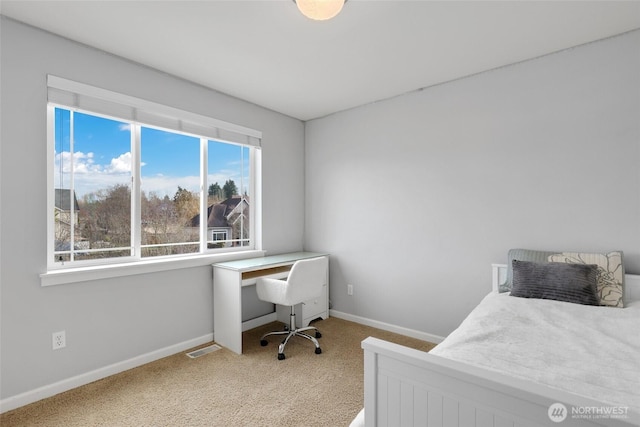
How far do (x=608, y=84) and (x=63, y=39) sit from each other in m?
3.83

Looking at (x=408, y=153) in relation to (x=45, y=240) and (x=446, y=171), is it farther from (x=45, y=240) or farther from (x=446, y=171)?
(x=45, y=240)

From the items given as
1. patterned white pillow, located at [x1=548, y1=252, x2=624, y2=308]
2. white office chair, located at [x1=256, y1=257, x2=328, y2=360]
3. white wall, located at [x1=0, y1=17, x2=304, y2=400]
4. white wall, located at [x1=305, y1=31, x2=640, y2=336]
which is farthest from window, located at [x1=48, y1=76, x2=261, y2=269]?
patterned white pillow, located at [x1=548, y1=252, x2=624, y2=308]

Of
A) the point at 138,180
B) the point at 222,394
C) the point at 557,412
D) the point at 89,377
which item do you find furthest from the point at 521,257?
the point at 89,377

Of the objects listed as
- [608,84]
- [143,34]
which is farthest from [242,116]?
[608,84]

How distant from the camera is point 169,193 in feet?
9.48

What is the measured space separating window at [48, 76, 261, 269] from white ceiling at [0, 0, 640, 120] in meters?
0.44

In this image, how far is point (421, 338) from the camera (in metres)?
3.05

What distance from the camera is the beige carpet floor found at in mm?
1854

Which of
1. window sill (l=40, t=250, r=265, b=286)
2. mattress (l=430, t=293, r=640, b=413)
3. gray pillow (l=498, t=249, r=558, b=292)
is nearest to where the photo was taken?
mattress (l=430, t=293, r=640, b=413)

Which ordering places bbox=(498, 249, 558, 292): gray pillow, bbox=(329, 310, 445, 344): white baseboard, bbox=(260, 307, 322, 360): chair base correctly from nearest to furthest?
bbox=(498, 249, 558, 292): gray pillow, bbox=(260, 307, 322, 360): chair base, bbox=(329, 310, 445, 344): white baseboard

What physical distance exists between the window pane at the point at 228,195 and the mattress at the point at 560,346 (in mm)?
2446

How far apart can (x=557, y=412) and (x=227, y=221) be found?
3.05 metres

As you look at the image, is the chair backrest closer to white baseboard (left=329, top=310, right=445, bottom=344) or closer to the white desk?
the white desk

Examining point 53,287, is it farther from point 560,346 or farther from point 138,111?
point 560,346
